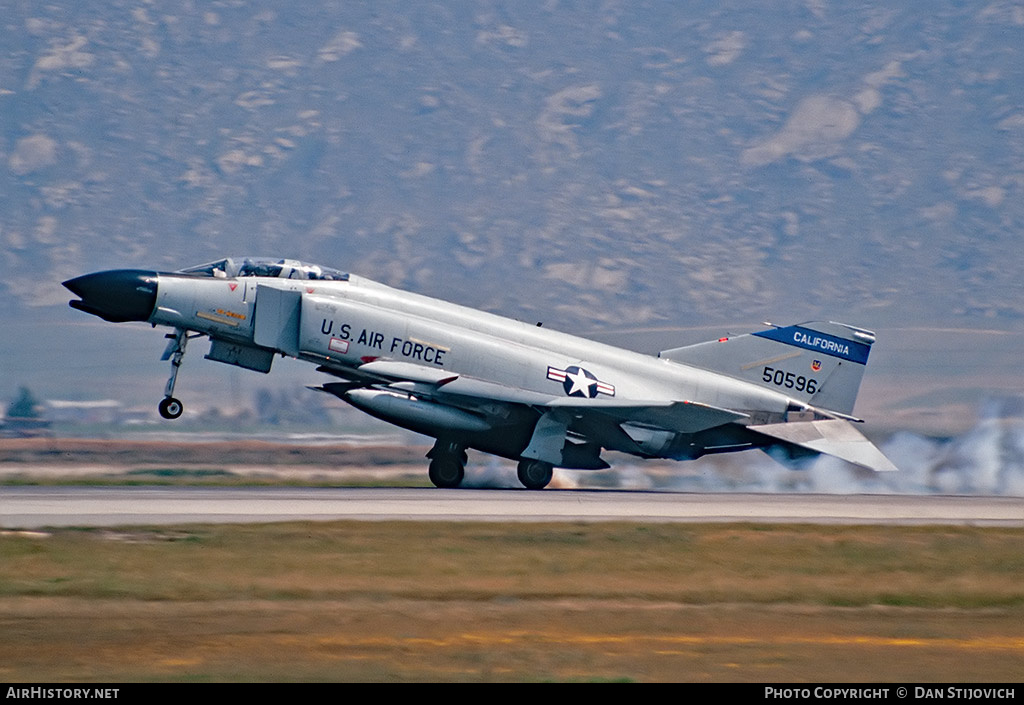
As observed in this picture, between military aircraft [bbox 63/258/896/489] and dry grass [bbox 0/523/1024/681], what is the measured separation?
6482 mm

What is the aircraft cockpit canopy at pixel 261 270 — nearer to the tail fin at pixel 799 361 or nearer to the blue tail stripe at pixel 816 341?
the tail fin at pixel 799 361

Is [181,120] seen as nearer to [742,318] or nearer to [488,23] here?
[488,23]

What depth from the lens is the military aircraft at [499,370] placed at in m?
27.7

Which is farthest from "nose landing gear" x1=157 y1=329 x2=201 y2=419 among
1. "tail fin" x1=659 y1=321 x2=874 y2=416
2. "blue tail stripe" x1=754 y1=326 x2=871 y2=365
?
"blue tail stripe" x1=754 y1=326 x2=871 y2=365

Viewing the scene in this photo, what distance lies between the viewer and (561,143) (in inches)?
6393

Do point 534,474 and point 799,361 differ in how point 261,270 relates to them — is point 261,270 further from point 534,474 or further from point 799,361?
point 799,361

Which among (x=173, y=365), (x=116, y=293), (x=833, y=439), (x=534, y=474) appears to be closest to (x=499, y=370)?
(x=534, y=474)

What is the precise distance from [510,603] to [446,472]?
13.1 m

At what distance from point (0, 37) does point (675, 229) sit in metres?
82.8

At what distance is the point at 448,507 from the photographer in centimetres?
2411

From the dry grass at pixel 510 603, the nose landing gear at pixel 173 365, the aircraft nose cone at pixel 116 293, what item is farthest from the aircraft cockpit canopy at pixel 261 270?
the dry grass at pixel 510 603

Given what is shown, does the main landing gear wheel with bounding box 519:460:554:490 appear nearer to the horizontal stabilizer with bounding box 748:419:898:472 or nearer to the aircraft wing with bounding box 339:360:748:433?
the aircraft wing with bounding box 339:360:748:433

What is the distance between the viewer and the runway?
Result: 71.9ft

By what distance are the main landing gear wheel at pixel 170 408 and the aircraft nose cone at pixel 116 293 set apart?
1668mm
